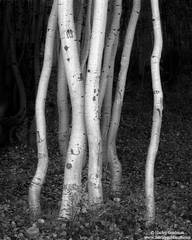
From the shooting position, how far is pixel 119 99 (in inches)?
227

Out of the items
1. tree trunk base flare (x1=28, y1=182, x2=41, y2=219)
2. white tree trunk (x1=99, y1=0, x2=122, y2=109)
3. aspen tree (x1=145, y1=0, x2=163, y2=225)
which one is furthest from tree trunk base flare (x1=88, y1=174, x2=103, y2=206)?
white tree trunk (x1=99, y1=0, x2=122, y2=109)

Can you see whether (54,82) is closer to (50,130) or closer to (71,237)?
(50,130)

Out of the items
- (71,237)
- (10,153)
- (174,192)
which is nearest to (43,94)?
(71,237)

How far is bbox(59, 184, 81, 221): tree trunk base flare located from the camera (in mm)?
4703

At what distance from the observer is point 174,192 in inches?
248

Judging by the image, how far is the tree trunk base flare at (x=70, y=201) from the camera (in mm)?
4703

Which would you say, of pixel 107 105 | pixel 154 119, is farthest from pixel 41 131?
pixel 107 105

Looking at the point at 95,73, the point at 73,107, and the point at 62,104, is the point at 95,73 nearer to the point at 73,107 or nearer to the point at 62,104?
the point at 73,107

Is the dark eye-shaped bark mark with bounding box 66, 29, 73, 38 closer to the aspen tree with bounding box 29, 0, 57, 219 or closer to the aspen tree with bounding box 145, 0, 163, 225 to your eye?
the aspen tree with bounding box 29, 0, 57, 219

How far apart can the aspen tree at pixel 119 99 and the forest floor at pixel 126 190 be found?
0.28 metres

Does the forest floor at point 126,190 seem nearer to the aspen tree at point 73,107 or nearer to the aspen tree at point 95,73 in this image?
the aspen tree at point 73,107

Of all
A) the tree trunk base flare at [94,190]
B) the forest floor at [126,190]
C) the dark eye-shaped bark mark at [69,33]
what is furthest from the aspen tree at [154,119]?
the dark eye-shaped bark mark at [69,33]

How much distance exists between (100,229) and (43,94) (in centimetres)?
168

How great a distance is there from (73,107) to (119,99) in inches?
47.5
